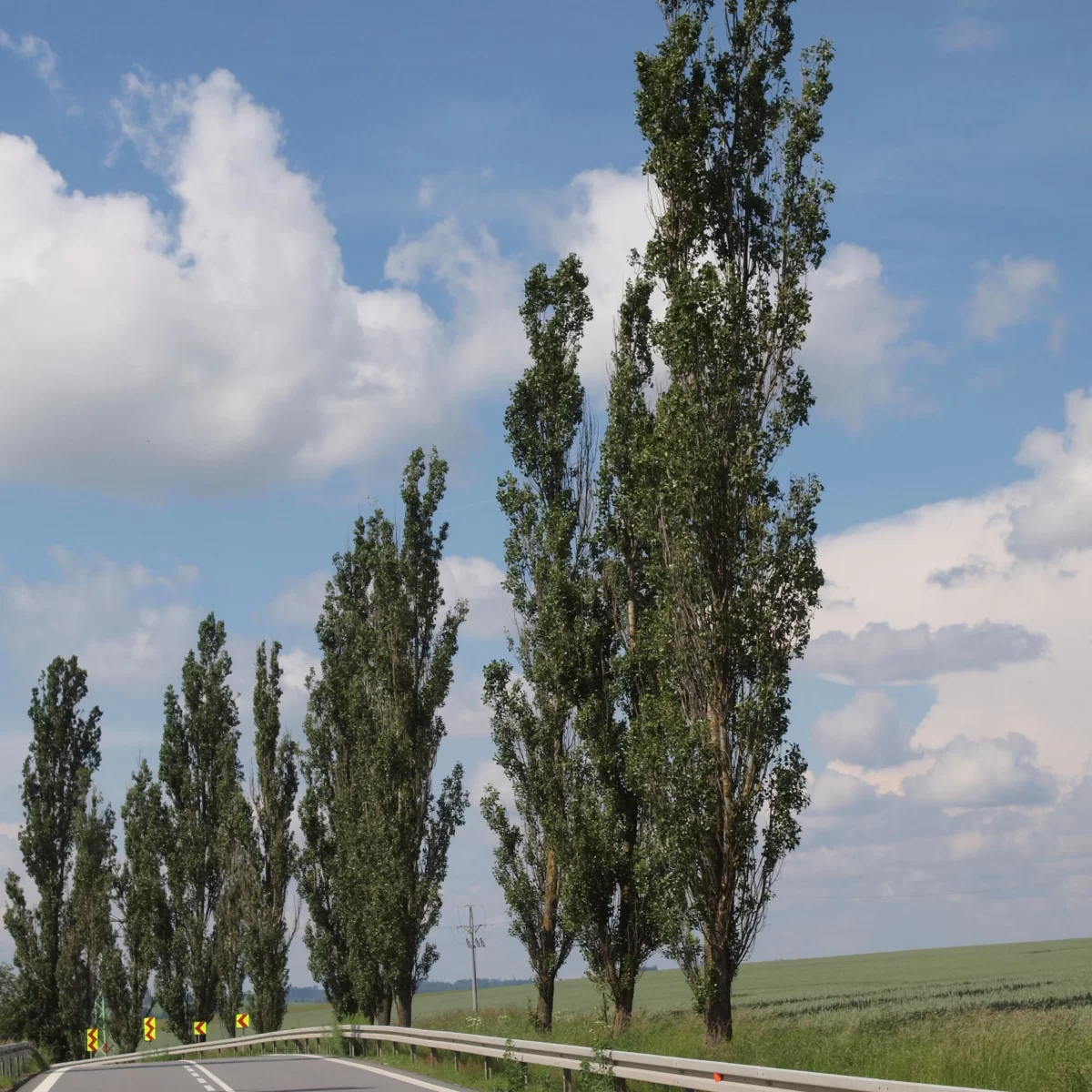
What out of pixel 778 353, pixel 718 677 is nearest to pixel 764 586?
pixel 718 677

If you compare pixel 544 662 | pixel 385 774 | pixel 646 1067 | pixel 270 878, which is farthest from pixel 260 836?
pixel 646 1067

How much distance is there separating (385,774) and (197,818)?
18736 mm

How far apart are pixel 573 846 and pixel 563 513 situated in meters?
7.00

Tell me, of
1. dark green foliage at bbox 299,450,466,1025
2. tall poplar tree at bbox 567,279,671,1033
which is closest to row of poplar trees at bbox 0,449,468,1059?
dark green foliage at bbox 299,450,466,1025

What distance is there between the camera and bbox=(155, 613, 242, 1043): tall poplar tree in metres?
46.7

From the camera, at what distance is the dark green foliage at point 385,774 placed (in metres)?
32.1

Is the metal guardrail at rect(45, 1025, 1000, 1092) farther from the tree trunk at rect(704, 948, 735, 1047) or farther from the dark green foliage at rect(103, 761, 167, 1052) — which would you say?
the dark green foliage at rect(103, 761, 167, 1052)

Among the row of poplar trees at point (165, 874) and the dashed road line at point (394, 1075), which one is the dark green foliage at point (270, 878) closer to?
the row of poplar trees at point (165, 874)

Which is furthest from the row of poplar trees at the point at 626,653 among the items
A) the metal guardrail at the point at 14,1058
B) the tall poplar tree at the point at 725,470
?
the metal guardrail at the point at 14,1058

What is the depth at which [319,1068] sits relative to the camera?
23.5 metres

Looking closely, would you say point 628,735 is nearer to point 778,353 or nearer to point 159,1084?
point 778,353

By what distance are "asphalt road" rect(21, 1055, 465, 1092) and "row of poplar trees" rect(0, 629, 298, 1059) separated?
54.9 ft

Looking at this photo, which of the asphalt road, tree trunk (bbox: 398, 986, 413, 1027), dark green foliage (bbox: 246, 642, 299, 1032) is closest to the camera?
the asphalt road

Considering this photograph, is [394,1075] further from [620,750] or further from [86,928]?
[86,928]
